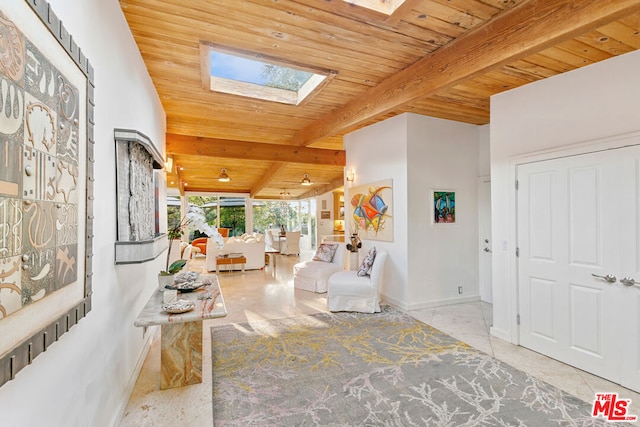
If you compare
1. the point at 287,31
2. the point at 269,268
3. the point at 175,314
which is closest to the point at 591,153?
the point at 287,31

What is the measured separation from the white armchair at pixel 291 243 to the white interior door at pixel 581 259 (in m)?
7.80

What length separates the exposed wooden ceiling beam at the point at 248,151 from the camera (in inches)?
201

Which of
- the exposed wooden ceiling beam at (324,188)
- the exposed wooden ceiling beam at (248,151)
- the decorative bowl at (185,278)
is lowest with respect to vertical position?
the decorative bowl at (185,278)

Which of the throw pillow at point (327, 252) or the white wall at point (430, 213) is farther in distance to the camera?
the throw pillow at point (327, 252)

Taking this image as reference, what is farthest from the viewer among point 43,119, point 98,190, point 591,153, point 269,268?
point 269,268

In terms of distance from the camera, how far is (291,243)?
10.6 metres

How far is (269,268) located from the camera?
26.1ft

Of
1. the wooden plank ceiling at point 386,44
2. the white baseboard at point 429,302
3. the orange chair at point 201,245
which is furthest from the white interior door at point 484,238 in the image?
the orange chair at point 201,245

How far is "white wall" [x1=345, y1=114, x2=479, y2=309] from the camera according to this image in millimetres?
4383

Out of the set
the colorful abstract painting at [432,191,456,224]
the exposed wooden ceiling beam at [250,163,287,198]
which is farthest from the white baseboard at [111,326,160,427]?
the exposed wooden ceiling beam at [250,163,287,198]

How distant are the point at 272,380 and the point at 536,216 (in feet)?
9.78

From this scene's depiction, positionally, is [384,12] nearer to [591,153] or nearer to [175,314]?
[591,153]

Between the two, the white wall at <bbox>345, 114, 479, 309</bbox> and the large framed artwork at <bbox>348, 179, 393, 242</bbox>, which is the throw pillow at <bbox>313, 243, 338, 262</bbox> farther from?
the white wall at <bbox>345, 114, 479, 309</bbox>

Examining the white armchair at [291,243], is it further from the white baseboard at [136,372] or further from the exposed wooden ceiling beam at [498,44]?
the exposed wooden ceiling beam at [498,44]
